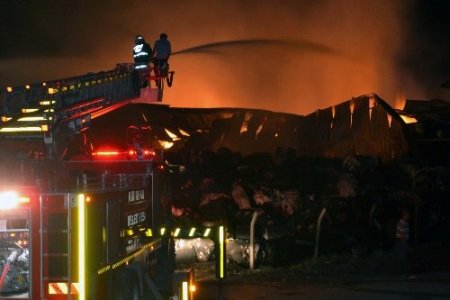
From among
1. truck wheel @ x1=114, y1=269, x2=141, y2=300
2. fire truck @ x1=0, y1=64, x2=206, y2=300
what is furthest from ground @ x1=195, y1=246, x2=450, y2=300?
truck wheel @ x1=114, y1=269, x2=141, y2=300

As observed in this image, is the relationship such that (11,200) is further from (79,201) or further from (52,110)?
(52,110)

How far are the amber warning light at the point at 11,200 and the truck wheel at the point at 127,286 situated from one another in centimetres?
135

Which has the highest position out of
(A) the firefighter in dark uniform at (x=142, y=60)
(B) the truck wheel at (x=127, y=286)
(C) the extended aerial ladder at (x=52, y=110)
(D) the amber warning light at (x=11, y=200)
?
(A) the firefighter in dark uniform at (x=142, y=60)

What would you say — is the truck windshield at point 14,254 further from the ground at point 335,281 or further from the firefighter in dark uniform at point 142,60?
the ground at point 335,281

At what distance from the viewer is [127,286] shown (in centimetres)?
662

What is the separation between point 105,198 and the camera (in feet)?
20.1

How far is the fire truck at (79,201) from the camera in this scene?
5387 mm

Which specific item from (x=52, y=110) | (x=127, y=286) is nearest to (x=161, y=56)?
(x=52, y=110)

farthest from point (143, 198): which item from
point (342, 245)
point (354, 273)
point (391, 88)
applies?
point (391, 88)

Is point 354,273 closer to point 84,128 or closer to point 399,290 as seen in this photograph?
point 399,290

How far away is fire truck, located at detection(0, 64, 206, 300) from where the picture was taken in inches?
212

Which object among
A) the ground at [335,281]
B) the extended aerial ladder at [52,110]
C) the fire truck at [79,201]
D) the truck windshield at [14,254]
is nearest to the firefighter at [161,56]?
the fire truck at [79,201]

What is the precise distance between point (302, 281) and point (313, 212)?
327 cm

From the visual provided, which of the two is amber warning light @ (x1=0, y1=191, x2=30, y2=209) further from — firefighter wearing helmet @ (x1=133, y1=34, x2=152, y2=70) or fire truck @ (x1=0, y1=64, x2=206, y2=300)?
firefighter wearing helmet @ (x1=133, y1=34, x2=152, y2=70)
